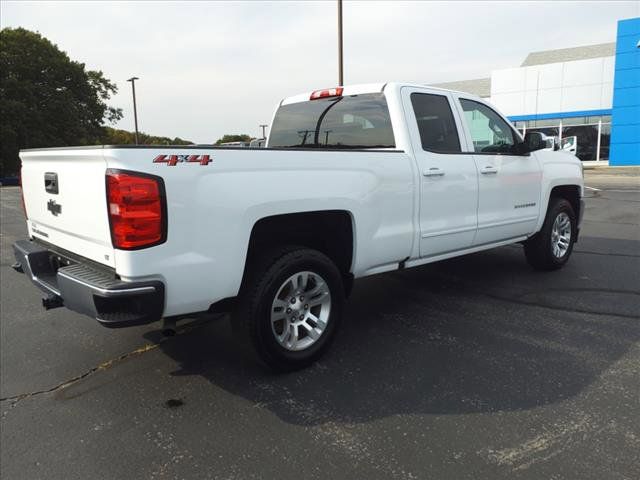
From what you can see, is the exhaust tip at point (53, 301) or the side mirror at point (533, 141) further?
the side mirror at point (533, 141)

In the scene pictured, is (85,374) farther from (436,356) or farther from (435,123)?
Answer: (435,123)

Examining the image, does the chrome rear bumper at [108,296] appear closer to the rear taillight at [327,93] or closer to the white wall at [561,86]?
the rear taillight at [327,93]

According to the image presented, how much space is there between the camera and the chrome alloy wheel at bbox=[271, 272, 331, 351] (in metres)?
3.38

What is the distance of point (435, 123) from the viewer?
449 cm

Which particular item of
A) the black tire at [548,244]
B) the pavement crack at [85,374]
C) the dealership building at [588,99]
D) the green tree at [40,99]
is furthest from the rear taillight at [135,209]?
the green tree at [40,99]

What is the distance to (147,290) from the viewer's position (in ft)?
8.75

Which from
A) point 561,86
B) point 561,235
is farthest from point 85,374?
point 561,86

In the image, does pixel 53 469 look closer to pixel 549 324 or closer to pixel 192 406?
pixel 192 406

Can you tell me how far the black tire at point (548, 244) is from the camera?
5809 mm

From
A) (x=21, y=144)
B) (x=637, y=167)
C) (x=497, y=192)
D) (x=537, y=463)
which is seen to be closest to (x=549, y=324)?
(x=497, y=192)

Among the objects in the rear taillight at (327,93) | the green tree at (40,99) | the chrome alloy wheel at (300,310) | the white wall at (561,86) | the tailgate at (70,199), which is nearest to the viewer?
the tailgate at (70,199)

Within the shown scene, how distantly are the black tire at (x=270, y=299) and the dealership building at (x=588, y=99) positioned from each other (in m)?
29.0

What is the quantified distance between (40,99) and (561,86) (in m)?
39.0

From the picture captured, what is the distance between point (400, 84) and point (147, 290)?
278cm
